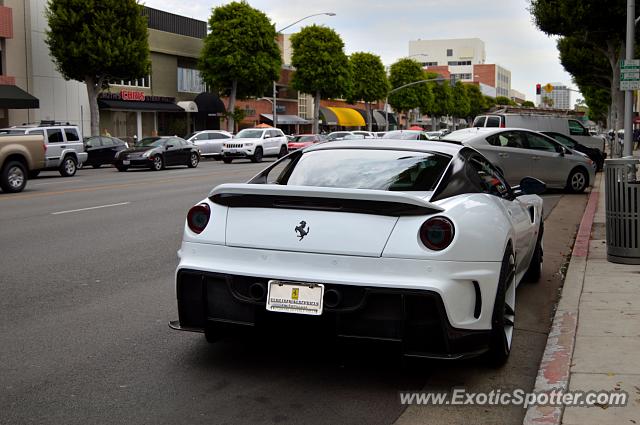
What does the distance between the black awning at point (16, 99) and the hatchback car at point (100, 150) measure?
536 centimetres

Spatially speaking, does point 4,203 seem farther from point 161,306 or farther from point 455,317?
point 455,317

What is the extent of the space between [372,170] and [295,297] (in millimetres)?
1420

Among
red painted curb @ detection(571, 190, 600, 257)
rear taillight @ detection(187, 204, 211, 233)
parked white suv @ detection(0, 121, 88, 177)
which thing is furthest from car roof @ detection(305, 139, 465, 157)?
parked white suv @ detection(0, 121, 88, 177)

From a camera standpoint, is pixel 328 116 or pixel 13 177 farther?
pixel 328 116

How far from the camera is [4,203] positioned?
52.6 ft

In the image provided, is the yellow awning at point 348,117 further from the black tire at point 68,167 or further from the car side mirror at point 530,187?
the car side mirror at point 530,187

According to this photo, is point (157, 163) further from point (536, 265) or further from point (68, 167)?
point (536, 265)

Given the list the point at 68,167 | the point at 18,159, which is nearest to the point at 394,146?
the point at 18,159

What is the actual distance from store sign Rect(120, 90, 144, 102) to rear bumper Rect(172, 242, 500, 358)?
42.4 metres

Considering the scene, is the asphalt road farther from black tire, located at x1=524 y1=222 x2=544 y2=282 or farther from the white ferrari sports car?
the white ferrari sports car

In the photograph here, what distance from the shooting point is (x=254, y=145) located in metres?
38.4

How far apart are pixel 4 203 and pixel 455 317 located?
13.8m

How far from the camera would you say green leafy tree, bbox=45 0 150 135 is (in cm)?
3672

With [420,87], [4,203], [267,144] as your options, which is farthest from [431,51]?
[4,203]
